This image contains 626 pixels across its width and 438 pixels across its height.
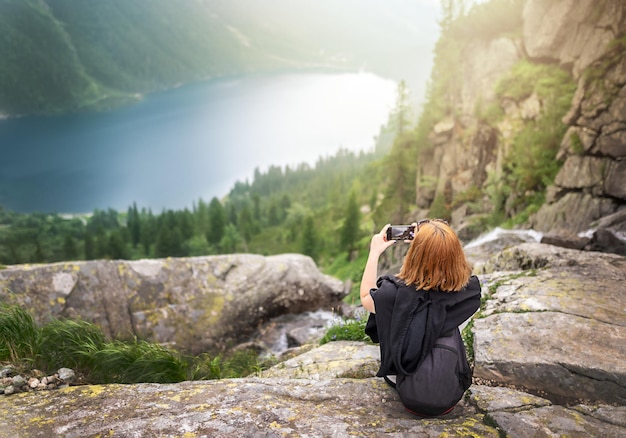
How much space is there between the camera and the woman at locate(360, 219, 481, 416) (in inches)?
147

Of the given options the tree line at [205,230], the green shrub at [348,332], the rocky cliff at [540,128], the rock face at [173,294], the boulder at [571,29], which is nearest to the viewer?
the green shrub at [348,332]

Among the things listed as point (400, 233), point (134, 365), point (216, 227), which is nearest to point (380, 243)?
point (400, 233)

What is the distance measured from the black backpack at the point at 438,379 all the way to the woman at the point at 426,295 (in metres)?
0.07

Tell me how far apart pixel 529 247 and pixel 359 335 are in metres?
5.32

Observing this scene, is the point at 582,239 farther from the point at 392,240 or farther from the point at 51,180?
the point at 51,180

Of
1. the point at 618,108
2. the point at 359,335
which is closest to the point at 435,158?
the point at 618,108

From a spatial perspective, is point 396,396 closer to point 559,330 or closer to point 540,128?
point 559,330

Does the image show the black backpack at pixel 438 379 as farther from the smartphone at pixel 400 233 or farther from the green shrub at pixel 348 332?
the green shrub at pixel 348 332

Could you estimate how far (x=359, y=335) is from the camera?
6.79 metres

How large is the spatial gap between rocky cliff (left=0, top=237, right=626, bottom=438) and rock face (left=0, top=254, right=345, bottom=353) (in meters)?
5.70

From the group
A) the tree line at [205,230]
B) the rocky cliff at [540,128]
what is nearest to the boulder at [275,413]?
the rocky cliff at [540,128]

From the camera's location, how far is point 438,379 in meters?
3.79

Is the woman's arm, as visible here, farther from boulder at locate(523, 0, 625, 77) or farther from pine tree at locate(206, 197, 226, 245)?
pine tree at locate(206, 197, 226, 245)

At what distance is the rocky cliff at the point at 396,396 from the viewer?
3799 millimetres
